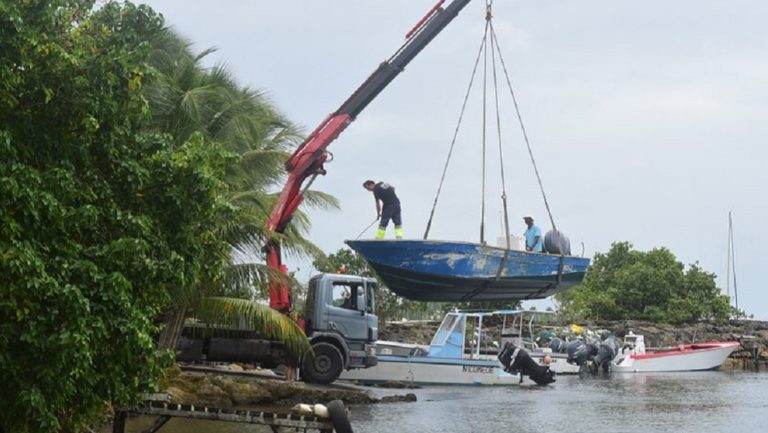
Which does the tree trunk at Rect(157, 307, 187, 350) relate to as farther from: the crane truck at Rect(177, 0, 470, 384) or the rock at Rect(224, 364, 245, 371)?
the rock at Rect(224, 364, 245, 371)

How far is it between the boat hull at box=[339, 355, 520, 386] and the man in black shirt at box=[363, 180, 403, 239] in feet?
15.2

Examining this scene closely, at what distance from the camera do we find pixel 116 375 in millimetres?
9539

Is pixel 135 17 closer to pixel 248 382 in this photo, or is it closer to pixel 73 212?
pixel 73 212

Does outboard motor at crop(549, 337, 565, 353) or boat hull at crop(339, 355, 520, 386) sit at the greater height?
outboard motor at crop(549, 337, 565, 353)

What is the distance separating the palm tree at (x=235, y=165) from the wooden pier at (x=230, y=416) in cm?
288

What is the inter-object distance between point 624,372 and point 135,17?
97.8ft

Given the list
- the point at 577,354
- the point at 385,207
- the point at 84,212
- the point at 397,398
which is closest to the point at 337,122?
the point at 385,207

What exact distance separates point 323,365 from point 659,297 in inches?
1412

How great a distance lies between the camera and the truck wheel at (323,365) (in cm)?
2128

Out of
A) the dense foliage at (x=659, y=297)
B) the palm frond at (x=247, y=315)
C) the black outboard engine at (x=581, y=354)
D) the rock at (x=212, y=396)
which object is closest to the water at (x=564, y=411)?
the rock at (x=212, y=396)

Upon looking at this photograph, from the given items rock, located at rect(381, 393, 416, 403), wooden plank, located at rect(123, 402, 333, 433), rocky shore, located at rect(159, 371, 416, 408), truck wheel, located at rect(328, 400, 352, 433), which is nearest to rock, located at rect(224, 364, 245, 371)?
rocky shore, located at rect(159, 371, 416, 408)

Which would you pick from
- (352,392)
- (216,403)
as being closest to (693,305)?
(352,392)

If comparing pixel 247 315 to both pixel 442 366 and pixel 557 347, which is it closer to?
pixel 442 366

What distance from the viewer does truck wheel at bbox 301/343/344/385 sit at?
21.3 m
